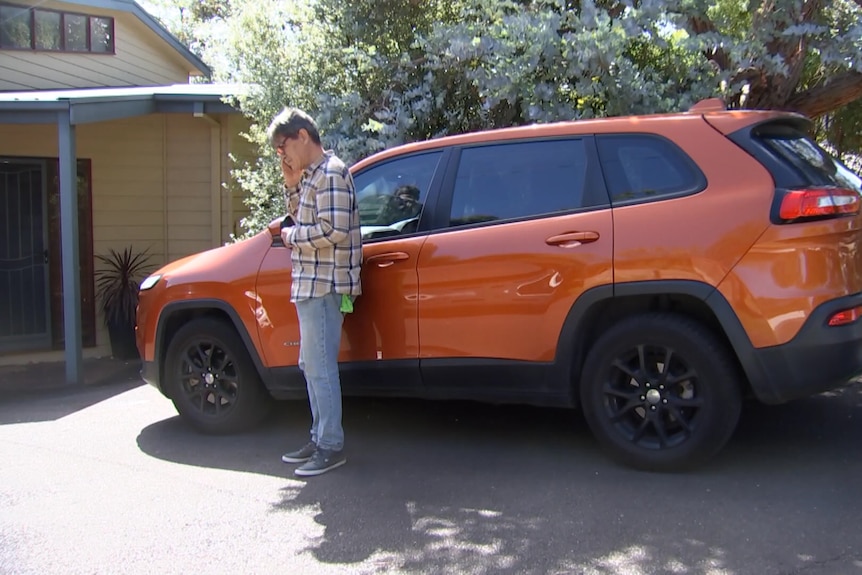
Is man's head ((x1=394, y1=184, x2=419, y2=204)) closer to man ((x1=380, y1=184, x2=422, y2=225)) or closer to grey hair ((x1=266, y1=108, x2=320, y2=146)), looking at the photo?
man ((x1=380, y1=184, x2=422, y2=225))

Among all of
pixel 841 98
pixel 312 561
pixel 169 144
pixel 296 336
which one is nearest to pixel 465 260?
pixel 296 336

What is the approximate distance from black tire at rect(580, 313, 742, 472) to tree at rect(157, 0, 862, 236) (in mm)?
2448

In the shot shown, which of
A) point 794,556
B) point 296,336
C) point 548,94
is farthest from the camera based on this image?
point 548,94

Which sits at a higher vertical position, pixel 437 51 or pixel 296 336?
pixel 437 51

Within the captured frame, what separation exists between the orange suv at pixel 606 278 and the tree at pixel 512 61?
1586 mm

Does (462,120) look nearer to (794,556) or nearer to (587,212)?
(587,212)

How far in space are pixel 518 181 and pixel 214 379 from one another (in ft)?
7.98

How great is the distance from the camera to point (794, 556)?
10.6ft

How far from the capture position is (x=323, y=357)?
442 centimetres

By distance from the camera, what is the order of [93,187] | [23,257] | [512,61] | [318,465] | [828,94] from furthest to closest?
[93,187] < [23,257] < [828,94] < [512,61] < [318,465]

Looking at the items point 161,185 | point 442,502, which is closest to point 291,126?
point 442,502

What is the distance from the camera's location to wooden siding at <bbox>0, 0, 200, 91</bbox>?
10781mm

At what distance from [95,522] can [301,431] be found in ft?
5.44

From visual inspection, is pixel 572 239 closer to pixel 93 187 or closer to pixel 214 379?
pixel 214 379
